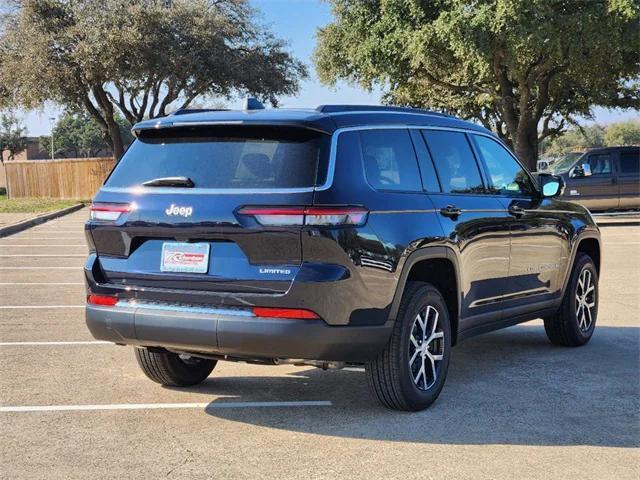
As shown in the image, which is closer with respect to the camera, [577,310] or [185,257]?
[185,257]

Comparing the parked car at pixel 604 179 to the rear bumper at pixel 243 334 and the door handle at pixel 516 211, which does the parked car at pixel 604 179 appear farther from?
the rear bumper at pixel 243 334

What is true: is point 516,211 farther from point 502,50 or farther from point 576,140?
point 576,140

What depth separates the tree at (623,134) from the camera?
10775 cm

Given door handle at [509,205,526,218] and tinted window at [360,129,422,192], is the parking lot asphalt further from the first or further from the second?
tinted window at [360,129,422,192]

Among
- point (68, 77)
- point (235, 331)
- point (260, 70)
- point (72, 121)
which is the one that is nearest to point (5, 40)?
point (68, 77)

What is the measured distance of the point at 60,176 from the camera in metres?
37.6

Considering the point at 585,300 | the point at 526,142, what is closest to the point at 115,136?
the point at 526,142

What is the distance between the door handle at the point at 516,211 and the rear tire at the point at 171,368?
104 inches

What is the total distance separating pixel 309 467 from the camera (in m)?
4.29

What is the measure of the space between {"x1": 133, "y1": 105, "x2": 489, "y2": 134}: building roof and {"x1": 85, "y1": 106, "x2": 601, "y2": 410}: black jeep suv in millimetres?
14

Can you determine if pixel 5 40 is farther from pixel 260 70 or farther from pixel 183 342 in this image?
pixel 183 342

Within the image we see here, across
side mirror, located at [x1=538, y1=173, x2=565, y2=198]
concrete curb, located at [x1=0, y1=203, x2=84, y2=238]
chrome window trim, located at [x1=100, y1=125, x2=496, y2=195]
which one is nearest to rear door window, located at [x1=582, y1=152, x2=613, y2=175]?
concrete curb, located at [x1=0, y1=203, x2=84, y2=238]

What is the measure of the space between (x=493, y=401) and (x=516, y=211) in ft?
5.43

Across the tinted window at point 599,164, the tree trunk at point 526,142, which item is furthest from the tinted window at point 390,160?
the tree trunk at point 526,142
